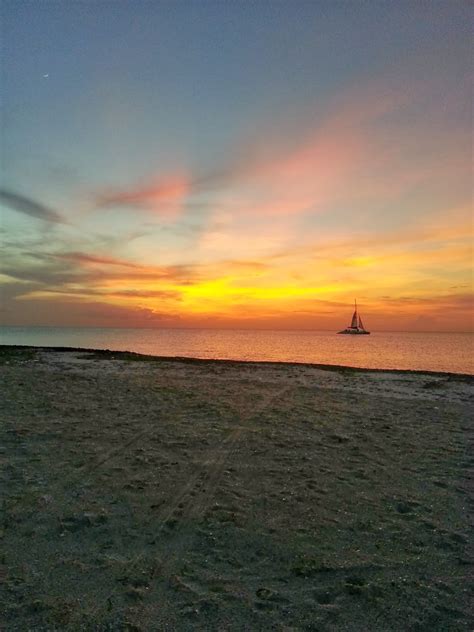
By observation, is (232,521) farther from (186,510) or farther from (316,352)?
(316,352)

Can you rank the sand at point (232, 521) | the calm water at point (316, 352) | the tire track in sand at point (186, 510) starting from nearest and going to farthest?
the sand at point (232, 521)
the tire track in sand at point (186, 510)
the calm water at point (316, 352)

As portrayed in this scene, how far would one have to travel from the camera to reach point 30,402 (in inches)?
534

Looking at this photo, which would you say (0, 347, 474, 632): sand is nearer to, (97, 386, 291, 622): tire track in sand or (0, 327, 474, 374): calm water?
(97, 386, 291, 622): tire track in sand

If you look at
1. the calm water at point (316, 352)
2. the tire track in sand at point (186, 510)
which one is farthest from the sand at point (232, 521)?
the calm water at point (316, 352)

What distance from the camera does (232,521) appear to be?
5828 millimetres

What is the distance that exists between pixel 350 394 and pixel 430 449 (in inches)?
322

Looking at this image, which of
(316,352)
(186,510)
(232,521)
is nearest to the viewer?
(232,521)

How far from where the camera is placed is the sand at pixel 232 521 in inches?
161

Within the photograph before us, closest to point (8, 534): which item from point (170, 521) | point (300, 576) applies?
point (170, 521)

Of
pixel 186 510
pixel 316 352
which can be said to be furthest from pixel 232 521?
pixel 316 352

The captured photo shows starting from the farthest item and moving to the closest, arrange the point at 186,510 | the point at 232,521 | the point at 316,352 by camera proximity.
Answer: the point at 316,352 → the point at 186,510 → the point at 232,521

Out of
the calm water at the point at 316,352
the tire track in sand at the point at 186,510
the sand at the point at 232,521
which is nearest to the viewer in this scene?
the sand at the point at 232,521

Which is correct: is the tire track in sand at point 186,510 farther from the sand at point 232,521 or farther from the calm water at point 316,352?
Answer: the calm water at point 316,352

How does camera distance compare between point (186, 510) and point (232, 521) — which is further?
point (186, 510)
